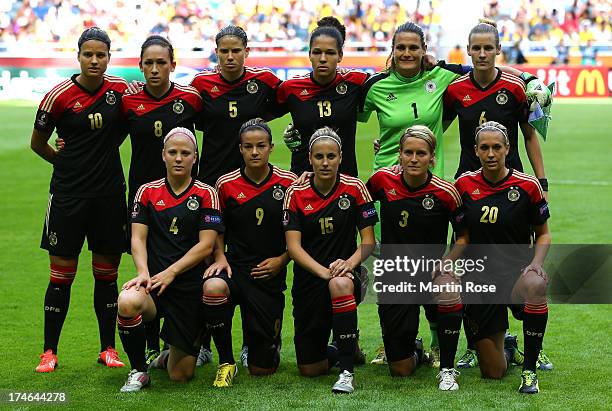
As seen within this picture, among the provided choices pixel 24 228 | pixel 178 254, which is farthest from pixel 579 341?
pixel 24 228

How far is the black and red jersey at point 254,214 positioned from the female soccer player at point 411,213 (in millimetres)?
612

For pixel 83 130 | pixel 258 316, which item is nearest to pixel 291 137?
pixel 258 316

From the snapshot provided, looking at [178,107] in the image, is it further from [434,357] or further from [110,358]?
[434,357]

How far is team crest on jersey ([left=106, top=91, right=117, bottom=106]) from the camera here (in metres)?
6.59

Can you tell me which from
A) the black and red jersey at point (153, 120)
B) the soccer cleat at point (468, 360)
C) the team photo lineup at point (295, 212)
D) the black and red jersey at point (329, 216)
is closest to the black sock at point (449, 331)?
the team photo lineup at point (295, 212)

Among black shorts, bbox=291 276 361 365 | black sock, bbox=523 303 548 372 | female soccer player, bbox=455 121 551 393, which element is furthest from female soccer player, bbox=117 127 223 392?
black sock, bbox=523 303 548 372

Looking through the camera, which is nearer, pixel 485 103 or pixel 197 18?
pixel 485 103

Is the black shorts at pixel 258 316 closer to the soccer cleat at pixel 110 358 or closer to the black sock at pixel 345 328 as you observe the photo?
A: the black sock at pixel 345 328

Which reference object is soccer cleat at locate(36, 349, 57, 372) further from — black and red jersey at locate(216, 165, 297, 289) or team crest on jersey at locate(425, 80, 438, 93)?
team crest on jersey at locate(425, 80, 438, 93)

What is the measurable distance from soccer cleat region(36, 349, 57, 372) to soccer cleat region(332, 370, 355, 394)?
1838mm

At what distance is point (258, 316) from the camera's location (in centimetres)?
632

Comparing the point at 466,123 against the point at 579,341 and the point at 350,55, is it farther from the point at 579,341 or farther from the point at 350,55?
the point at 350,55

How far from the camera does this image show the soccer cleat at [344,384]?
19.0 ft

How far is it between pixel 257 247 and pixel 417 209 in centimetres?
101
